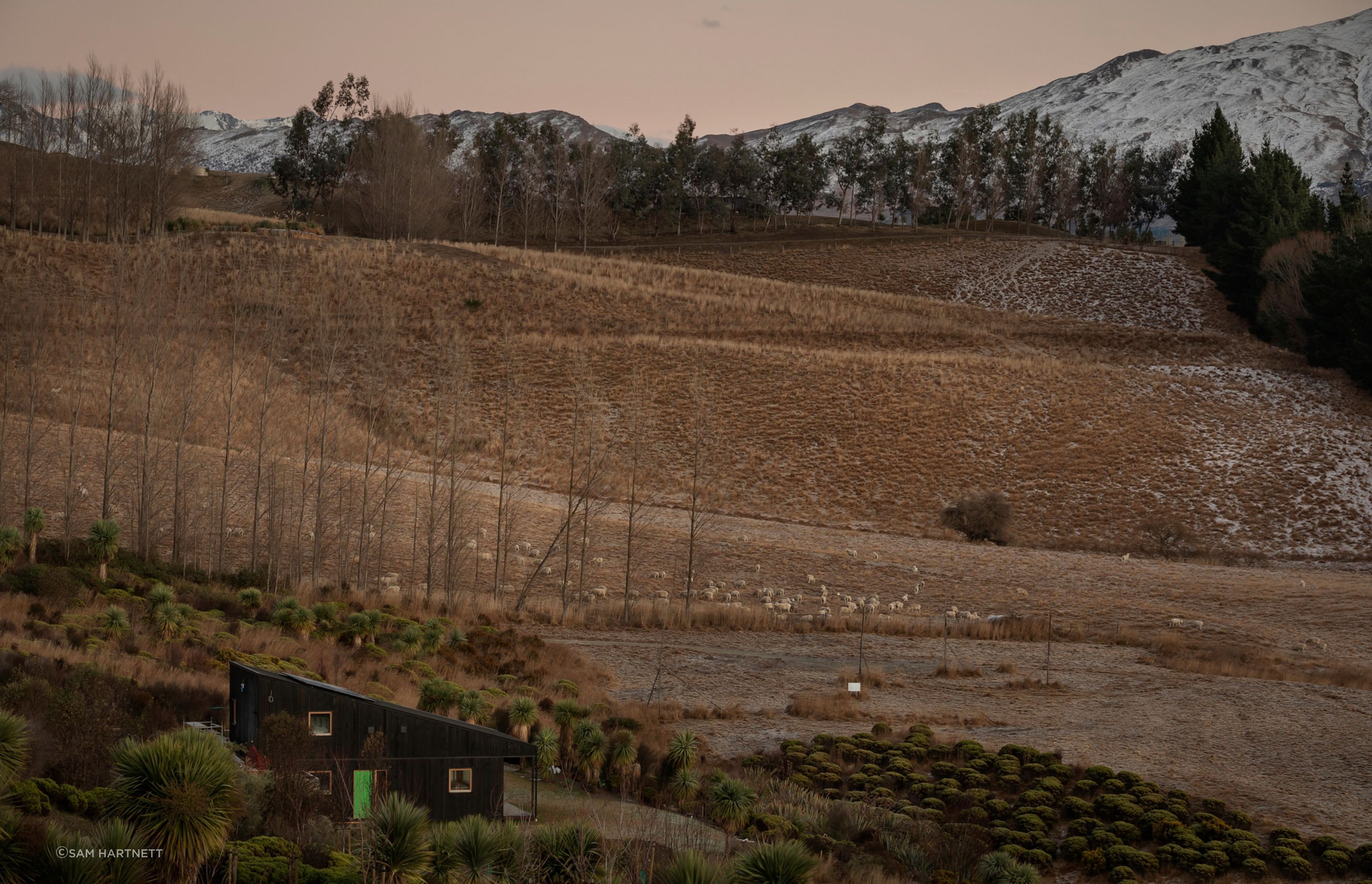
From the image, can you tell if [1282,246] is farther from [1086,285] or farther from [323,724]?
[323,724]

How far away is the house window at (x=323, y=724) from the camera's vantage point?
17328mm

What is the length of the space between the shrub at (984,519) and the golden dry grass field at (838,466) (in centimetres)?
162

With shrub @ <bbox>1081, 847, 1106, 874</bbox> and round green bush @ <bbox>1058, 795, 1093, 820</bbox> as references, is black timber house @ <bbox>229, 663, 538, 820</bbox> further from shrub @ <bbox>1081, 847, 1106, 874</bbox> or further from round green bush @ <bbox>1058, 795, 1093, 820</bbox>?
round green bush @ <bbox>1058, 795, 1093, 820</bbox>

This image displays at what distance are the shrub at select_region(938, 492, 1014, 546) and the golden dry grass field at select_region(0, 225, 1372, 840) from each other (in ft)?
5.33

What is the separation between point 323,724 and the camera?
17406 mm

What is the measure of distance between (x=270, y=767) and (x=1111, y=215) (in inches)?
5034

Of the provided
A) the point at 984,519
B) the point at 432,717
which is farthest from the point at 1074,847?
the point at 984,519

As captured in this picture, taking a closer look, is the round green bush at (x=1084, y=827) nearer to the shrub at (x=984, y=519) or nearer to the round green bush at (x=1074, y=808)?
the round green bush at (x=1074, y=808)

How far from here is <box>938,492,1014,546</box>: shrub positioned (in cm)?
4816

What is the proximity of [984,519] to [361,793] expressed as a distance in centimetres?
3667

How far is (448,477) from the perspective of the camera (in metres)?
48.3

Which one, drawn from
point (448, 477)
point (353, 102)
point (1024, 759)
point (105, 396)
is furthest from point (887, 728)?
point (353, 102)

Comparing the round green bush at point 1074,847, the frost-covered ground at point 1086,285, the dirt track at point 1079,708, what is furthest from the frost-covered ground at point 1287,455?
the round green bush at point 1074,847

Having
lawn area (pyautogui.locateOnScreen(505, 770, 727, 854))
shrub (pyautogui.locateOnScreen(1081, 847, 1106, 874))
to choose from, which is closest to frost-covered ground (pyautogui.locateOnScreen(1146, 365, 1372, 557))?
shrub (pyautogui.locateOnScreen(1081, 847, 1106, 874))
